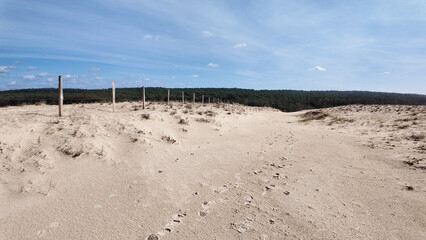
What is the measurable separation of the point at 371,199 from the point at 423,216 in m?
0.78

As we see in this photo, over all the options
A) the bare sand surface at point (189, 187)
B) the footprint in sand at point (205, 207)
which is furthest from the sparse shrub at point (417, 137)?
the footprint in sand at point (205, 207)

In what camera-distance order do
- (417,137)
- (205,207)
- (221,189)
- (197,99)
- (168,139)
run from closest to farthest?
1. (205,207)
2. (221,189)
3. (168,139)
4. (417,137)
5. (197,99)

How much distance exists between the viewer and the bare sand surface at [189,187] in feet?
11.5

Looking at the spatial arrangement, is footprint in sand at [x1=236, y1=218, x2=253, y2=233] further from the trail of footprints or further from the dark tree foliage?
the dark tree foliage

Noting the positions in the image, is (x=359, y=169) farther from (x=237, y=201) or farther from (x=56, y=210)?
(x=56, y=210)

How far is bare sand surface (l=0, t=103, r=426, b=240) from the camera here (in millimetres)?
3496

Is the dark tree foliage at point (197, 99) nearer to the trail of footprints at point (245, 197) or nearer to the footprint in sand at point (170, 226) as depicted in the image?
the trail of footprints at point (245, 197)

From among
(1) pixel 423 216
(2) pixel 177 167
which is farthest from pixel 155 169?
(1) pixel 423 216

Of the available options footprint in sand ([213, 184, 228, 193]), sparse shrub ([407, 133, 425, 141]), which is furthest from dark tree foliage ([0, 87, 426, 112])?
sparse shrub ([407, 133, 425, 141])

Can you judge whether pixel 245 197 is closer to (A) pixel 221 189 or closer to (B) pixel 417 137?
(A) pixel 221 189

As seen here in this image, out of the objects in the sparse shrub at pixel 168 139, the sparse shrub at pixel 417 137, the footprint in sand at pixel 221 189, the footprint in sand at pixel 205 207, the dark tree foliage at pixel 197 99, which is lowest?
the footprint in sand at pixel 205 207

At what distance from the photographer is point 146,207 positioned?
4109mm

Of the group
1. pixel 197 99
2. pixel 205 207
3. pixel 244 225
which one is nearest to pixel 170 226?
pixel 205 207

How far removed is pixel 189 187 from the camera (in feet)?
16.3
